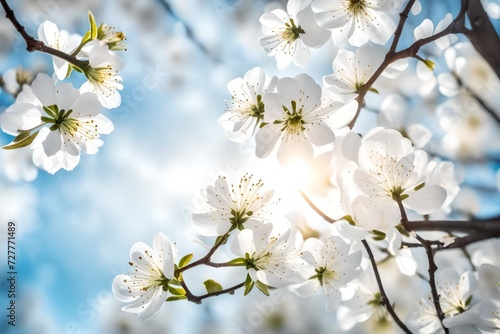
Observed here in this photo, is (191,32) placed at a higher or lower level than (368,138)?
higher

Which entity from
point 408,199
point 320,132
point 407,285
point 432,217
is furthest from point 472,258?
point 320,132

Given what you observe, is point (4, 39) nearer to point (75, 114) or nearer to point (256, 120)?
point (75, 114)

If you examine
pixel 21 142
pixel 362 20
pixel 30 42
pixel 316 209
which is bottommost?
pixel 316 209

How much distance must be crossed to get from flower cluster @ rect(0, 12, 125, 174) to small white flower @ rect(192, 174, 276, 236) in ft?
0.89

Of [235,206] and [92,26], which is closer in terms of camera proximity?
[235,206]

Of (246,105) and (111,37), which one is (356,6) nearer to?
(246,105)

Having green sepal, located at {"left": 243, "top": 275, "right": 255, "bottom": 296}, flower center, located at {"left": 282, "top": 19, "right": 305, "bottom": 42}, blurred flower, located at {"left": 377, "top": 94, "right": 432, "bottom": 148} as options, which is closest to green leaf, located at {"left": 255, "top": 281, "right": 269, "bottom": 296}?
green sepal, located at {"left": 243, "top": 275, "right": 255, "bottom": 296}

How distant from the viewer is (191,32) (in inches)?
67.0

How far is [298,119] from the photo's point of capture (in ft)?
2.73

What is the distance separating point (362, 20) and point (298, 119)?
0.96ft

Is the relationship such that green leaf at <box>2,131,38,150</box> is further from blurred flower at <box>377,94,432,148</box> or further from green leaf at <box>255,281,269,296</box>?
blurred flower at <box>377,94,432,148</box>

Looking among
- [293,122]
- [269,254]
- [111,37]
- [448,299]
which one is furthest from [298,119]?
[448,299]

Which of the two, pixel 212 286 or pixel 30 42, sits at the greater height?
pixel 30 42

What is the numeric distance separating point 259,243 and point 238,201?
0.09m
